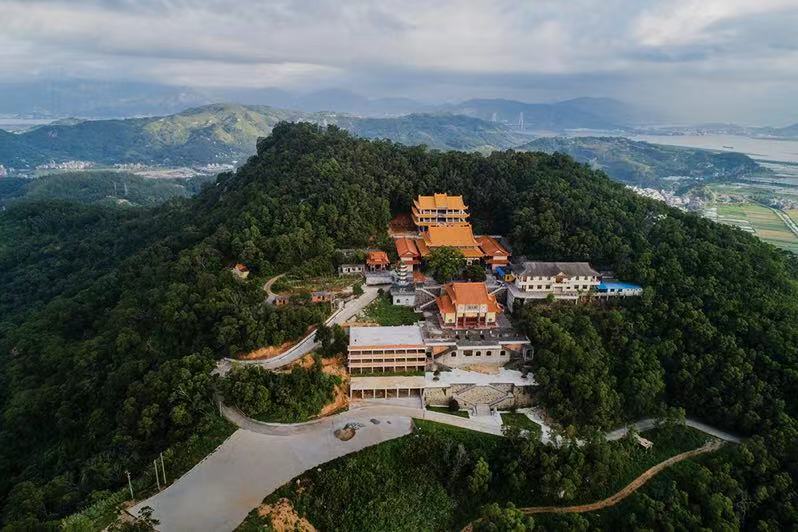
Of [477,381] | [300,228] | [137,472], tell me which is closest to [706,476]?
[477,381]

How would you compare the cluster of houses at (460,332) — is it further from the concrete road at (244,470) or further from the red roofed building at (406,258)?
the concrete road at (244,470)

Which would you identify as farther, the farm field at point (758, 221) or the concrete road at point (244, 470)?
the farm field at point (758, 221)

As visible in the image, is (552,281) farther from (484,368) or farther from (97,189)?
(97,189)

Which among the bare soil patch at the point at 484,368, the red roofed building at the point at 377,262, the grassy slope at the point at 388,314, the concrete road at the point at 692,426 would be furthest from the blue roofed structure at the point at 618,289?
the red roofed building at the point at 377,262

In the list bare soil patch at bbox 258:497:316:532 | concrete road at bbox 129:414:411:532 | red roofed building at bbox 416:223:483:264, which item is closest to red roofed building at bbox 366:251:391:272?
red roofed building at bbox 416:223:483:264

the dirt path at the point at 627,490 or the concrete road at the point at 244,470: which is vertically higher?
the concrete road at the point at 244,470
